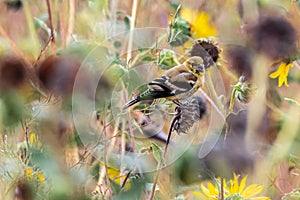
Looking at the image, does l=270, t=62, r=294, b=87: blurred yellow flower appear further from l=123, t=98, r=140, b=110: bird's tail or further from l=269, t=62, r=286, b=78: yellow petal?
l=123, t=98, r=140, b=110: bird's tail

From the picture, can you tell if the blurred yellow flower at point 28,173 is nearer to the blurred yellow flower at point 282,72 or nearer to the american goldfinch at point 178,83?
the american goldfinch at point 178,83

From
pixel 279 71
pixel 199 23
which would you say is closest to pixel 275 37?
pixel 279 71

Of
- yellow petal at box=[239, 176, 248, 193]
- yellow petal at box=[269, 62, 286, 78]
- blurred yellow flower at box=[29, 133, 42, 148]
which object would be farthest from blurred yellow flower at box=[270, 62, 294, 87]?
blurred yellow flower at box=[29, 133, 42, 148]

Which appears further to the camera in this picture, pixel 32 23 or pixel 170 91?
pixel 32 23

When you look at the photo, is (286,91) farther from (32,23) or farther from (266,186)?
(32,23)

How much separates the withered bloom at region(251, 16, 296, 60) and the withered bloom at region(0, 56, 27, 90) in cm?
21

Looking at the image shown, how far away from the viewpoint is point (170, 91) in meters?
0.46

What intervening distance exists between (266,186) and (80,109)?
0.18 metres

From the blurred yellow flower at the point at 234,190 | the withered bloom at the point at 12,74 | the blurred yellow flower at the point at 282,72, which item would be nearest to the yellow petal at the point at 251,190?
the blurred yellow flower at the point at 234,190

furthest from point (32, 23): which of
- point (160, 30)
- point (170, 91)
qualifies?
point (170, 91)

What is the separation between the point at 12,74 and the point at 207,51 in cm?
17

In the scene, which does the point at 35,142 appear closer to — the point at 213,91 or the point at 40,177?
the point at 40,177

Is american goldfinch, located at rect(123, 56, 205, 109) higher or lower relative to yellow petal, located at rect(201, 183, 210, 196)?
higher

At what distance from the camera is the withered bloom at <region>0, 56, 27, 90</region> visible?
49cm
